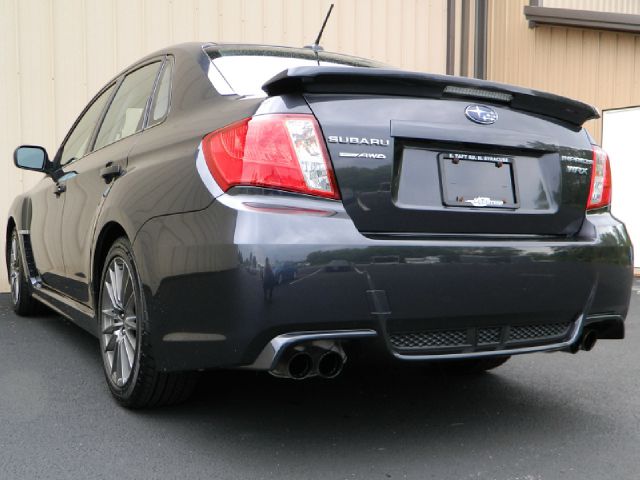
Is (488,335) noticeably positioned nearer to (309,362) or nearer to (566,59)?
(309,362)

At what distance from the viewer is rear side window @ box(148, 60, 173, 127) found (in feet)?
9.66

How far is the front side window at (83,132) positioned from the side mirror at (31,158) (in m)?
0.11

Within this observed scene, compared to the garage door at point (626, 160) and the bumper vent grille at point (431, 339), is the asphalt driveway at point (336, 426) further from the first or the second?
the garage door at point (626, 160)

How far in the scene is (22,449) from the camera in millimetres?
2459

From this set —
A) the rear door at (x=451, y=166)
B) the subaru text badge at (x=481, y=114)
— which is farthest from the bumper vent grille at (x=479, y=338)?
the subaru text badge at (x=481, y=114)

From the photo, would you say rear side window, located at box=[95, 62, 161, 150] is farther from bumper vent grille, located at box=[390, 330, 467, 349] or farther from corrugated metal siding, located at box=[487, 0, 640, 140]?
corrugated metal siding, located at box=[487, 0, 640, 140]

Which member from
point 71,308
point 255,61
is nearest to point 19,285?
point 71,308

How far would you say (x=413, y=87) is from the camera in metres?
2.38

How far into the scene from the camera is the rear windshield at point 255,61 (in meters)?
2.66

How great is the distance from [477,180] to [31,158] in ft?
9.65

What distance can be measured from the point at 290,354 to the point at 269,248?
1.10 ft

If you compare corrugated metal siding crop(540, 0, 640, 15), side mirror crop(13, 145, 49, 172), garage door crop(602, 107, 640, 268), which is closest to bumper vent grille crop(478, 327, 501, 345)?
side mirror crop(13, 145, 49, 172)

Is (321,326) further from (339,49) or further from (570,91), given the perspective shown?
(570,91)

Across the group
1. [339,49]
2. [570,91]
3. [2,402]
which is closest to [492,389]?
[2,402]
